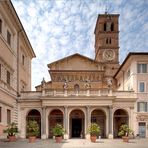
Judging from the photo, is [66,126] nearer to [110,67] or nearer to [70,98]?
[70,98]

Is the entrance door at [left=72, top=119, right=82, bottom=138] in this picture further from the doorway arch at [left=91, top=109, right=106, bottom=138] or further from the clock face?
the clock face

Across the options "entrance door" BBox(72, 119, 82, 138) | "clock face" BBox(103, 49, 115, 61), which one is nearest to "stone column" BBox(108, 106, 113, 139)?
"entrance door" BBox(72, 119, 82, 138)

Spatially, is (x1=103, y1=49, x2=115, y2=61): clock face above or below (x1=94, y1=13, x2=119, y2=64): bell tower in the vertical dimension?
below

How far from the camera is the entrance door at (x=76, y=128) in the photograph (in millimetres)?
46094

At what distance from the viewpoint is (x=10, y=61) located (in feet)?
115

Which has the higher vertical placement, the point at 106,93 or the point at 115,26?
the point at 115,26

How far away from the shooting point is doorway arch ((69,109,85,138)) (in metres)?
45.3

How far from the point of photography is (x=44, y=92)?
137 ft

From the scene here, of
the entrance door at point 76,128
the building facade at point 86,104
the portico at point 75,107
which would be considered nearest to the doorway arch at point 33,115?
the building facade at point 86,104

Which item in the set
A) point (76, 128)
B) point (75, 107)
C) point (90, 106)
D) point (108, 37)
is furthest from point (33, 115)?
point (108, 37)

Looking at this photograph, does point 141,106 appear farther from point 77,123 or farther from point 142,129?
point 77,123

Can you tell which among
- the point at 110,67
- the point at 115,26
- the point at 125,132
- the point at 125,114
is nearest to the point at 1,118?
the point at 125,132

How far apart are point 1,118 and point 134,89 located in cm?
1869

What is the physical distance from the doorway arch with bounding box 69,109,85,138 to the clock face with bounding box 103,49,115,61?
38.0m
